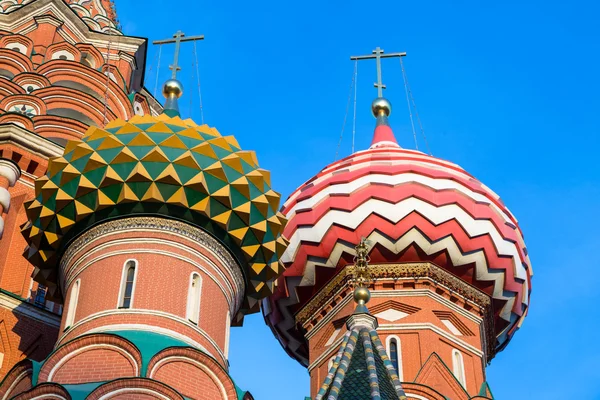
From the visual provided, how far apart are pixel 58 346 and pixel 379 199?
20.2 feet

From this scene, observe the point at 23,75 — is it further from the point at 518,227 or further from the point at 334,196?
the point at 518,227

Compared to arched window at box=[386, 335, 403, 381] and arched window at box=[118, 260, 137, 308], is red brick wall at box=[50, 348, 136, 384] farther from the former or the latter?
arched window at box=[386, 335, 403, 381]

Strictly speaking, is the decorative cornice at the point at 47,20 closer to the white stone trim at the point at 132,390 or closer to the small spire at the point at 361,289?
the small spire at the point at 361,289

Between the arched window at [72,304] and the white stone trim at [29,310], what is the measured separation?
1.70m

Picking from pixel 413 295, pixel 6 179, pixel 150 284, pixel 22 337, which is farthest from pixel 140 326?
pixel 413 295

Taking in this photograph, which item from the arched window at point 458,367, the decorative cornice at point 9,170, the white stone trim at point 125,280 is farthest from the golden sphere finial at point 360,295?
the decorative cornice at point 9,170

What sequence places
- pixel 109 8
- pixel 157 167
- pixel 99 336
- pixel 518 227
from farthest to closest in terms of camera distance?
pixel 109 8, pixel 518 227, pixel 157 167, pixel 99 336

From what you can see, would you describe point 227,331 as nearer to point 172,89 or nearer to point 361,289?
point 361,289

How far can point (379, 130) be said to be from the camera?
20609 mm

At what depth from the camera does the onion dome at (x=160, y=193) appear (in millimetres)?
14094

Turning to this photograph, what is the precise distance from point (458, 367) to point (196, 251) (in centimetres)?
484

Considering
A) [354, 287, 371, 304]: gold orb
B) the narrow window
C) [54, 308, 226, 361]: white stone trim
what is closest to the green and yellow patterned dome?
the narrow window

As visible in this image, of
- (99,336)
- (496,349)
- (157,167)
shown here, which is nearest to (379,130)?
(496,349)

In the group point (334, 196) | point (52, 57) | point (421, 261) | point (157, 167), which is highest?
point (52, 57)
